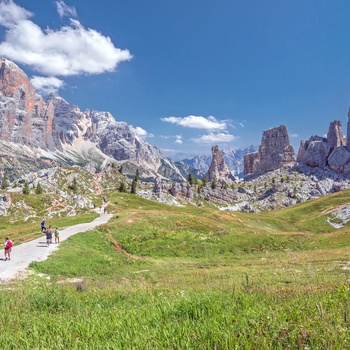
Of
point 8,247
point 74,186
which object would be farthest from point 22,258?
point 74,186

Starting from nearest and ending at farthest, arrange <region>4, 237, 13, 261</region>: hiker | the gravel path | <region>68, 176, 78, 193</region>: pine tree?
the gravel path, <region>4, 237, 13, 261</region>: hiker, <region>68, 176, 78, 193</region>: pine tree

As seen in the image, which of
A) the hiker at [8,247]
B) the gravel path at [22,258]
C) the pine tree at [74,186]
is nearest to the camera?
the gravel path at [22,258]

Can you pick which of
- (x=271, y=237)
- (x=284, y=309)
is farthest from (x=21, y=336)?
(x=271, y=237)

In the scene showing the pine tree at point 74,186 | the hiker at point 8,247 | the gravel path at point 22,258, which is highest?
the pine tree at point 74,186

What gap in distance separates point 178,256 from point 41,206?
96.4 m

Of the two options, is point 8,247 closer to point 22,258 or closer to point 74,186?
point 22,258

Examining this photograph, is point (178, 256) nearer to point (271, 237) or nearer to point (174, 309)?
point (271, 237)

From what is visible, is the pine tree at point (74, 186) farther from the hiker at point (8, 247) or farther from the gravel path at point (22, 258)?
the hiker at point (8, 247)

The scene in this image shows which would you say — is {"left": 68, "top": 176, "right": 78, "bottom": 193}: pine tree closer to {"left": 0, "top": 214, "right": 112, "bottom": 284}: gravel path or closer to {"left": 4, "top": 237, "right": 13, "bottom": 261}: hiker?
{"left": 0, "top": 214, "right": 112, "bottom": 284}: gravel path

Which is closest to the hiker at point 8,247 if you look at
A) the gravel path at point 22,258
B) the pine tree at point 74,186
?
the gravel path at point 22,258

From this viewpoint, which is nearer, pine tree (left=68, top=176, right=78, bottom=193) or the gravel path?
the gravel path

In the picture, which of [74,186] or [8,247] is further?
[74,186]

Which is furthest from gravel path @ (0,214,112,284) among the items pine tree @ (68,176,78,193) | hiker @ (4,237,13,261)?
pine tree @ (68,176,78,193)

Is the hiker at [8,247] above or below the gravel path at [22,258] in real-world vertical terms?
above
